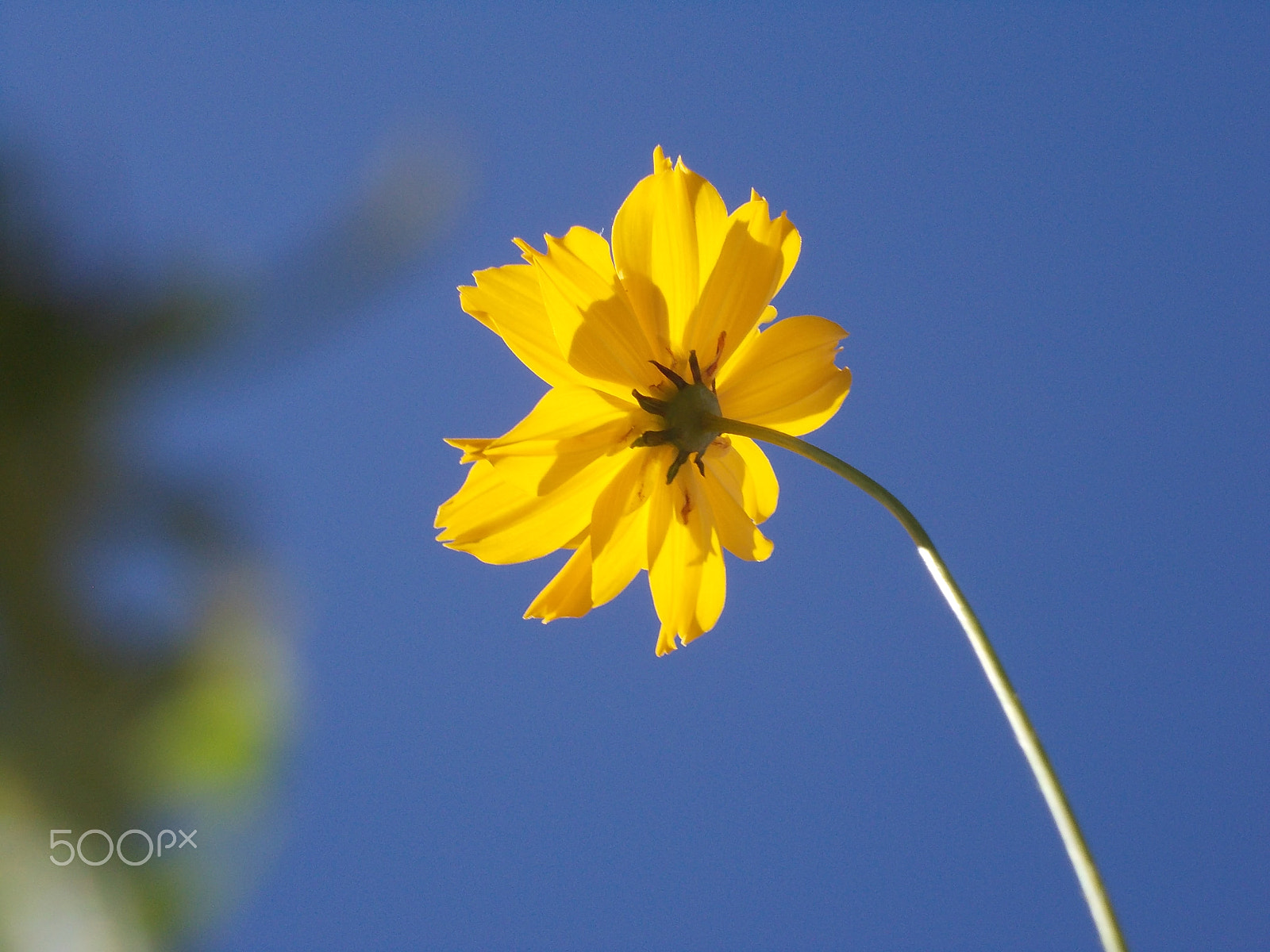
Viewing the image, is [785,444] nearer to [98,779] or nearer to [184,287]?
[98,779]

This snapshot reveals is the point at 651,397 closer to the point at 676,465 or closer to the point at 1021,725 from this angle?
the point at 676,465

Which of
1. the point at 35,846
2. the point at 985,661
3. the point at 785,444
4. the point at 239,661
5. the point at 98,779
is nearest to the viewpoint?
the point at 985,661

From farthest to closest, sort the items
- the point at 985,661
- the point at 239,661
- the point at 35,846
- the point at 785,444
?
the point at 239,661 < the point at 35,846 < the point at 785,444 < the point at 985,661

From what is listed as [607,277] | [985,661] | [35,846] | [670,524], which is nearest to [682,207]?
[607,277]

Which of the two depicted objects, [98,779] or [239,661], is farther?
[239,661]

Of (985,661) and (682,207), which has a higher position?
(682,207)

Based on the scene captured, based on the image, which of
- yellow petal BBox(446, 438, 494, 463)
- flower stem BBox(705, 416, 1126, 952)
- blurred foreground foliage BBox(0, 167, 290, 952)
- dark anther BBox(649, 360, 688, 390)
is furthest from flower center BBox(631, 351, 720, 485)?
blurred foreground foliage BBox(0, 167, 290, 952)

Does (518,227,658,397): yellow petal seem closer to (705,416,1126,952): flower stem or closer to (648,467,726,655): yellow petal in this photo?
(648,467,726,655): yellow petal
